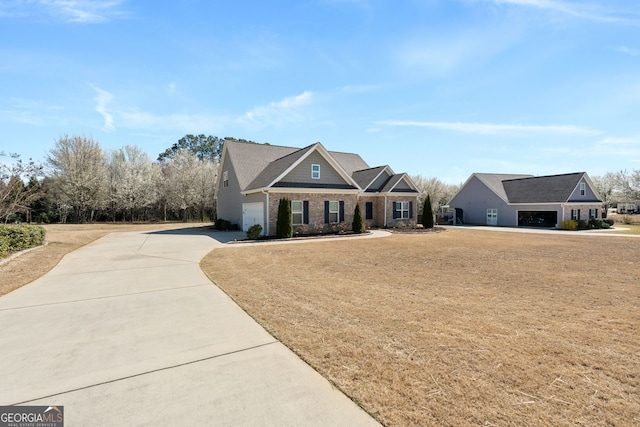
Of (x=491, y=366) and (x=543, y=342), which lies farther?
(x=543, y=342)

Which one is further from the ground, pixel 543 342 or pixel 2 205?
pixel 2 205

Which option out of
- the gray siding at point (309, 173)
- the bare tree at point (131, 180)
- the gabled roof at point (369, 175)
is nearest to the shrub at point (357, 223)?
the gray siding at point (309, 173)

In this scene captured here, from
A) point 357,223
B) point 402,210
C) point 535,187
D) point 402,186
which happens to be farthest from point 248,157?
point 535,187

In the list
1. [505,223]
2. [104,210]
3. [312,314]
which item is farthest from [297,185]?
[104,210]

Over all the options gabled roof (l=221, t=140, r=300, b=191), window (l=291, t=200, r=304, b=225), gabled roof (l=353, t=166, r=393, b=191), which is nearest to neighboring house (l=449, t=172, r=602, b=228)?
gabled roof (l=353, t=166, r=393, b=191)

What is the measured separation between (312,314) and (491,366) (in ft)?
8.93

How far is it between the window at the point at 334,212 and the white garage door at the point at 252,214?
4.70 m

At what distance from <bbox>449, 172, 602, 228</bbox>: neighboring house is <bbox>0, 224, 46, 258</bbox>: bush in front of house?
120 ft

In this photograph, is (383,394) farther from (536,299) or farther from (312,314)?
(536,299)

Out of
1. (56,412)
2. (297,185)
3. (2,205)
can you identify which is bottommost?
(56,412)

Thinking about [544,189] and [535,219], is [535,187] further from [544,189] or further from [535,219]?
[535,219]

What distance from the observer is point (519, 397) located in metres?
2.89

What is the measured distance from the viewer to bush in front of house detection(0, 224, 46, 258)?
10.7 m

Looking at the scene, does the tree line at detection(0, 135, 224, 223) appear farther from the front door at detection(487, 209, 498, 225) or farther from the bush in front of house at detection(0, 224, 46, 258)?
the front door at detection(487, 209, 498, 225)
